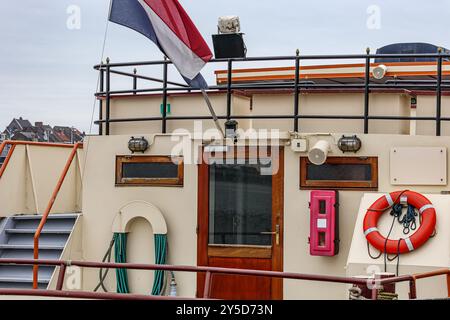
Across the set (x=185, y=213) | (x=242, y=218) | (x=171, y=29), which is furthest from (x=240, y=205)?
(x=171, y=29)

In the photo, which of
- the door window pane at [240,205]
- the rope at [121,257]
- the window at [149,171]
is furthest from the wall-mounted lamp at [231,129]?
the rope at [121,257]

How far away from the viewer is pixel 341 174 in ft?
30.0

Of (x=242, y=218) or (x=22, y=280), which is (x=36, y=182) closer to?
(x=22, y=280)

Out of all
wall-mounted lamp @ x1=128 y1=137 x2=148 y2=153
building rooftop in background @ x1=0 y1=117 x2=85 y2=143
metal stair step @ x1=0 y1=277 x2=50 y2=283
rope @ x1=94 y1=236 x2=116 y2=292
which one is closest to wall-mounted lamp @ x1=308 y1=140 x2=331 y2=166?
wall-mounted lamp @ x1=128 y1=137 x2=148 y2=153

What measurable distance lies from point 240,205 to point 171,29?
2.00 metres

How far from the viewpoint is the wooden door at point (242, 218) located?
29.8 feet

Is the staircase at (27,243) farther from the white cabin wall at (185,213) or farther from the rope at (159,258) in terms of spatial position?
the rope at (159,258)

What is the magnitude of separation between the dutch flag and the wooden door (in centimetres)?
96

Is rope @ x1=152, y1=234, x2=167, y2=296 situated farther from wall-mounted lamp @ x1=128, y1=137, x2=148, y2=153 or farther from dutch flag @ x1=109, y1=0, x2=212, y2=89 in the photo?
dutch flag @ x1=109, y1=0, x2=212, y2=89

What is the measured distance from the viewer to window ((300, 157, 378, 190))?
29.9 ft

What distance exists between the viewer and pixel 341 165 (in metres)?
9.16

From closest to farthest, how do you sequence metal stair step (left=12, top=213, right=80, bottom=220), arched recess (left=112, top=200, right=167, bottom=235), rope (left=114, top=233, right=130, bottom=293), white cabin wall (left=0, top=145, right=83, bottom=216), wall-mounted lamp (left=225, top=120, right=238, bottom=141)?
wall-mounted lamp (left=225, top=120, right=238, bottom=141), arched recess (left=112, top=200, right=167, bottom=235), rope (left=114, top=233, right=130, bottom=293), metal stair step (left=12, top=213, right=80, bottom=220), white cabin wall (left=0, top=145, right=83, bottom=216)
